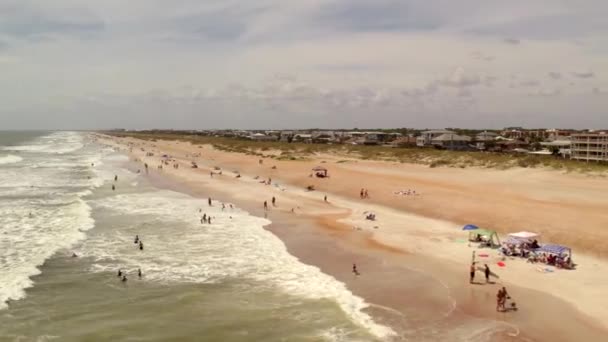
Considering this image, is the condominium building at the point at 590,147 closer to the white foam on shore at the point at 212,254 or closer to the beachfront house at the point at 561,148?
the beachfront house at the point at 561,148

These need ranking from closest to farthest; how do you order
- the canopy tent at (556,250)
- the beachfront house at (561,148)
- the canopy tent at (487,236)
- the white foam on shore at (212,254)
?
the white foam on shore at (212,254) < the canopy tent at (556,250) < the canopy tent at (487,236) < the beachfront house at (561,148)

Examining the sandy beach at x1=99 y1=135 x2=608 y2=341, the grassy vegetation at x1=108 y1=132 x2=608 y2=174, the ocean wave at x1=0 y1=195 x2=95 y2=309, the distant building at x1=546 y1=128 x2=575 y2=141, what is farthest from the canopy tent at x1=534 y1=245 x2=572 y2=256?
the distant building at x1=546 y1=128 x2=575 y2=141

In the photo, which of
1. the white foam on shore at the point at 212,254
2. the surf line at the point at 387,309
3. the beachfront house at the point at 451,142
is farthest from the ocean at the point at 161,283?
the beachfront house at the point at 451,142

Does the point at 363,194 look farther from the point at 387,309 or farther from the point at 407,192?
the point at 387,309

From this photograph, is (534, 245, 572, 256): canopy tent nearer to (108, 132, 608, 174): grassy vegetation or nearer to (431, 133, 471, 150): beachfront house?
(108, 132, 608, 174): grassy vegetation

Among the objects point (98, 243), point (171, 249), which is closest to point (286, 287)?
point (171, 249)

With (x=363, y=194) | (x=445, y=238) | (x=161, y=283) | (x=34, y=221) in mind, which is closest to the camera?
(x=161, y=283)

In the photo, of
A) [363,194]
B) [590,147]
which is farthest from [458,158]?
[363,194]
